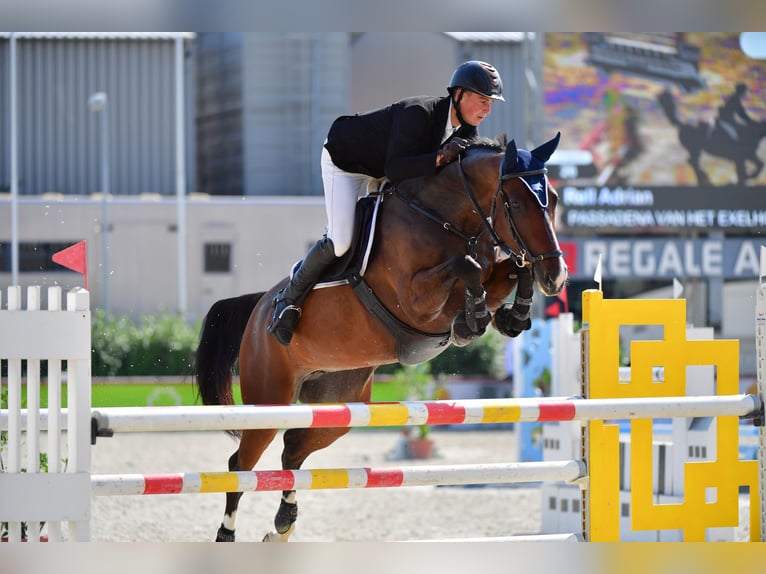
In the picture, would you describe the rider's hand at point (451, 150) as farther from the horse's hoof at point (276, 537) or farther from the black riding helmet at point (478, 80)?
the horse's hoof at point (276, 537)

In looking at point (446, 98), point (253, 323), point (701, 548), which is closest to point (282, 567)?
point (253, 323)

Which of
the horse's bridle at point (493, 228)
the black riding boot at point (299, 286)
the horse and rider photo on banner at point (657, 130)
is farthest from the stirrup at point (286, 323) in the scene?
the horse and rider photo on banner at point (657, 130)

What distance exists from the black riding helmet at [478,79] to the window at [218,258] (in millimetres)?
11446

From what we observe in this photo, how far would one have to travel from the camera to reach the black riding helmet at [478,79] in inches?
148

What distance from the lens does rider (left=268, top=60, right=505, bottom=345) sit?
3797mm

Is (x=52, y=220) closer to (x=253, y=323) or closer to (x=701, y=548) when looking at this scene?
(x=253, y=323)

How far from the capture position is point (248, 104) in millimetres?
16781

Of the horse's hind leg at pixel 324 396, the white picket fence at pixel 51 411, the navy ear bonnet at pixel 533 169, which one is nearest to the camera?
the white picket fence at pixel 51 411

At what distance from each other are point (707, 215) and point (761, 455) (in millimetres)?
12811

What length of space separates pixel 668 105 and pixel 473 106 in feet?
42.9

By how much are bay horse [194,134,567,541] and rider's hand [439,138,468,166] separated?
0.03 m

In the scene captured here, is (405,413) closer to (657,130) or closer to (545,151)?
(545,151)

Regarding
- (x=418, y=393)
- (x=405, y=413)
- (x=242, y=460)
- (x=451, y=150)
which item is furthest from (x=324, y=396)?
(x=418, y=393)

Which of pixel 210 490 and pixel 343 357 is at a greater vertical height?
pixel 343 357
